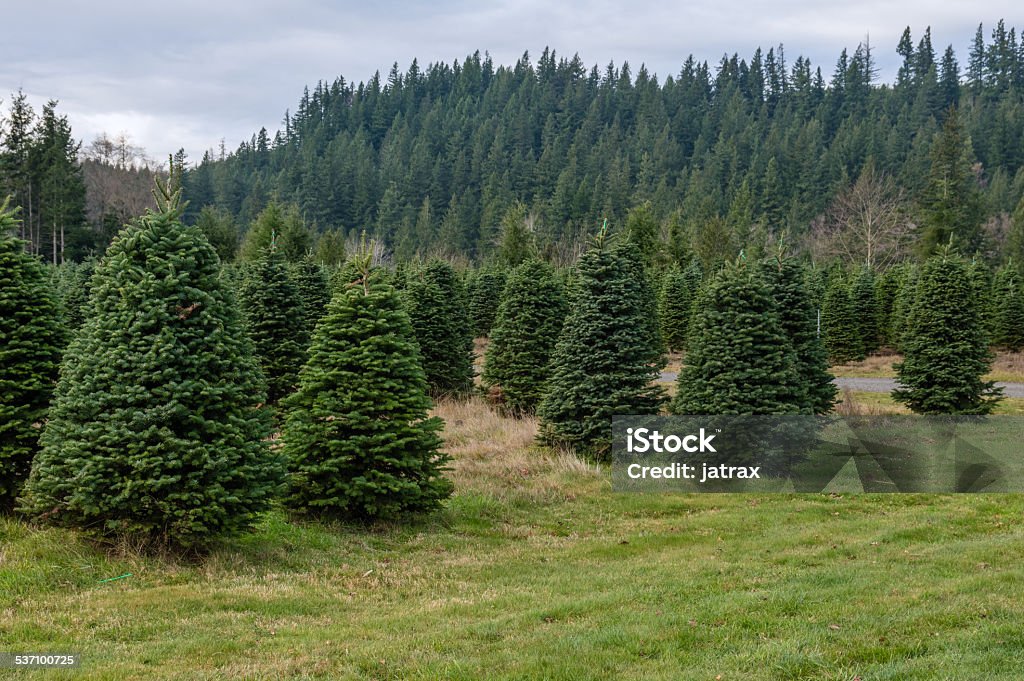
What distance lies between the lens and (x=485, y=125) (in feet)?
466

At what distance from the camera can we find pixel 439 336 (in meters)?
22.4

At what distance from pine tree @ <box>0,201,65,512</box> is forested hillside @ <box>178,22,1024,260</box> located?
45.7 metres

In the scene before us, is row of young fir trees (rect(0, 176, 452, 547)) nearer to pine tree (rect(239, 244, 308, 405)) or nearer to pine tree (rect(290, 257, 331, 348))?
pine tree (rect(239, 244, 308, 405))

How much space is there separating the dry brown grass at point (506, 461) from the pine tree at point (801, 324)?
651 centimetres

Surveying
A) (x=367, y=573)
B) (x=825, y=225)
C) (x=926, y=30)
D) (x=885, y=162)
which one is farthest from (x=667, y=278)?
(x=926, y=30)

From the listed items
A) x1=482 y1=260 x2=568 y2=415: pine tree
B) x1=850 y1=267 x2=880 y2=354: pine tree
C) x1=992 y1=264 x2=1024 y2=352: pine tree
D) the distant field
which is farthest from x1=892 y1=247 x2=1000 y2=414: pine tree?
Answer: x1=992 y1=264 x2=1024 y2=352: pine tree

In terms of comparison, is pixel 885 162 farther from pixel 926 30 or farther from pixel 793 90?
pixel 926 30

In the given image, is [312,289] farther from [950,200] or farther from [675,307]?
[950,200]

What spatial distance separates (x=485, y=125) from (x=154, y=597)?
461ft

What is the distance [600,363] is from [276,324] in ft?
23.0

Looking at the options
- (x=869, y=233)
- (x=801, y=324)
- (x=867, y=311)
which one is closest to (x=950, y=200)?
(x=869, y=233)

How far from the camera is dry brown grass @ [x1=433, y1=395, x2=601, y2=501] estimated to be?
46.6 feet

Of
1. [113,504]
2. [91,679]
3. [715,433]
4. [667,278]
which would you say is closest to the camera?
[91,679]

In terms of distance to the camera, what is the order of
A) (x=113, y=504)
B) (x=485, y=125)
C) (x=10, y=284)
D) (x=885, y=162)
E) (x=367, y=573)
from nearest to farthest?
(x=113, y=504), (x=367, y=573), (x=10, y=284), (x=885, y=162), (x=485, y=125)
